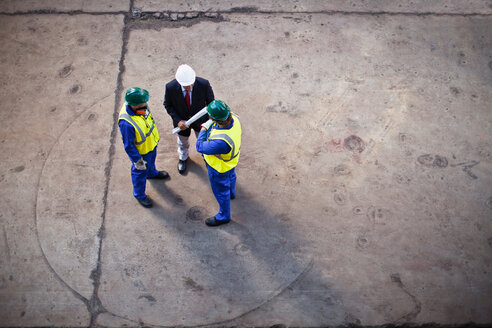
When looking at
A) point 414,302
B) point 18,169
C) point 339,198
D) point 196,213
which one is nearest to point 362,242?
point 339,198

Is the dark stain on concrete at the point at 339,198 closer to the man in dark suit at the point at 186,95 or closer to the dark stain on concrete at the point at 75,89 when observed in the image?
the man in dark suit at the point at 186,95

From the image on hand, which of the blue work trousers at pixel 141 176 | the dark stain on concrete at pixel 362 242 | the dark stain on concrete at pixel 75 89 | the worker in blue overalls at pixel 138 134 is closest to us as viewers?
the worker in blue overalls at pixel 138 134

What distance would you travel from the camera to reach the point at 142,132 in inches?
153

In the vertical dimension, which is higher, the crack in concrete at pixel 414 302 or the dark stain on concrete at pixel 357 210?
the dark stain on concrete at pixel 357 210

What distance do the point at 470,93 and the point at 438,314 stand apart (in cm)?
325

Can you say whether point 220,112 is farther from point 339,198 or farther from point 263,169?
point 339,198

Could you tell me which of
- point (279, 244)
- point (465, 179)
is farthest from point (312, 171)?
point (465, 179)

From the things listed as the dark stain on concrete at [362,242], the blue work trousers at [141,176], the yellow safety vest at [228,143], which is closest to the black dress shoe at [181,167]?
the blue work trousers at [141,176]

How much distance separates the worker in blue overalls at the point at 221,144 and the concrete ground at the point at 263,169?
0.69 metres

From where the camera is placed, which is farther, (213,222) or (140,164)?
(213,222)

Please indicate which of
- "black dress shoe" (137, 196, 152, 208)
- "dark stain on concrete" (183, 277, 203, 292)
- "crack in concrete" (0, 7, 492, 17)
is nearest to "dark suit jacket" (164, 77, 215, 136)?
"black dress shoe" (137, 196, 152, 208)

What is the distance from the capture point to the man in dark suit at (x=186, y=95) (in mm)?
3924

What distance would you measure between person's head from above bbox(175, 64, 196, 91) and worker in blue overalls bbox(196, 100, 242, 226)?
483 millimetres

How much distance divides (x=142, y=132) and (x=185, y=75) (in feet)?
2.38
